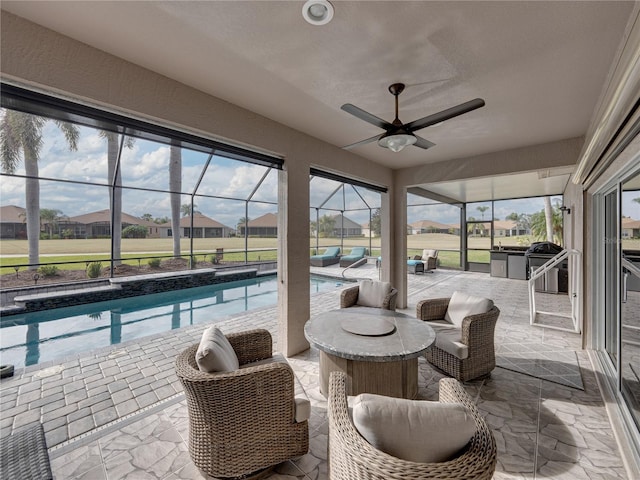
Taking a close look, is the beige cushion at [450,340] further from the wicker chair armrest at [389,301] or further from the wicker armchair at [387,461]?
the wicker armchair at [387,461]

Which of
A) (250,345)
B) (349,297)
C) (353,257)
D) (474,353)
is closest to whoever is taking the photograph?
(250,345)

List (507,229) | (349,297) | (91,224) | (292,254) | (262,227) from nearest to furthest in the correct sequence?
(292,254)
(349,297)
(91,224)
(507,229)
(262,227)

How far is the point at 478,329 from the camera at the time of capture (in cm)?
277

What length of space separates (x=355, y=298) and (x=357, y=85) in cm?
245

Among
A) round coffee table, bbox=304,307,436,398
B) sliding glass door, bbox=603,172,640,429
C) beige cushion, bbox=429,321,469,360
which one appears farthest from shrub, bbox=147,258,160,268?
sliding glass door, bbox=603,172,640,429

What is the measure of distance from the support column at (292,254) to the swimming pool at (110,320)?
209 cm

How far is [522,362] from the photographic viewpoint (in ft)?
10.8

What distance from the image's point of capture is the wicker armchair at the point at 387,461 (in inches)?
38.8

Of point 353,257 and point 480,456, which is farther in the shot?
point 353,257

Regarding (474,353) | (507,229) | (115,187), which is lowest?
(474,353)

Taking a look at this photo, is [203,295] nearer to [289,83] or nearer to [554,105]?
[289,83]

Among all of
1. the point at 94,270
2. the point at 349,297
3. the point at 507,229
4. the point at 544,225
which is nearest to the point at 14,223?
the point at 94,270

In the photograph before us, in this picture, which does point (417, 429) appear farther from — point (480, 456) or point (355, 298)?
point (355, 298)

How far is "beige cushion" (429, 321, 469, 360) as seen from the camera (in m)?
2.69
